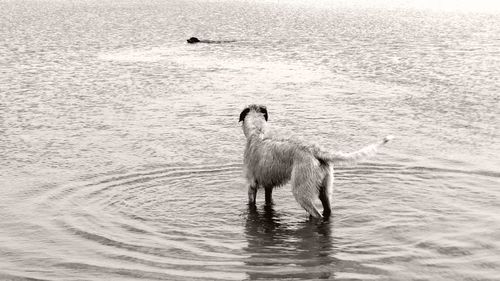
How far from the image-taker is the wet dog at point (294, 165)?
10.1 metres

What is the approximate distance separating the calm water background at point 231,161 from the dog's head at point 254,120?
3.54 ft

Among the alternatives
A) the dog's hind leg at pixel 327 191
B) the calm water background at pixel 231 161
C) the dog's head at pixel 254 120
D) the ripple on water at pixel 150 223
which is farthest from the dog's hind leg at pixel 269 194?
the dog's hind leg at pixel 327 191

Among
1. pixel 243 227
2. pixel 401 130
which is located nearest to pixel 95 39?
pixel 401 130

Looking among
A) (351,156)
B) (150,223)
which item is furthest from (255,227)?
(351,156)

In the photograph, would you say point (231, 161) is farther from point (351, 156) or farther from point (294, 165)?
point (351, 156)

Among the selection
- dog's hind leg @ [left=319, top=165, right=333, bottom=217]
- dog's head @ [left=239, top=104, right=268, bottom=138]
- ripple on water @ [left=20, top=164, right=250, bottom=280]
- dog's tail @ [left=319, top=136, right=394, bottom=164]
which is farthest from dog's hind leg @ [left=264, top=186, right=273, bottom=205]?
dog's tail @ [left=319, top=136, right=394, bottom=164]

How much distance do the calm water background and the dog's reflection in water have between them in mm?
32

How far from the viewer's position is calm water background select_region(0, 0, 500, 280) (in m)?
9.19

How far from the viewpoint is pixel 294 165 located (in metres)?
10.3

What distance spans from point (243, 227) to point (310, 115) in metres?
7.67

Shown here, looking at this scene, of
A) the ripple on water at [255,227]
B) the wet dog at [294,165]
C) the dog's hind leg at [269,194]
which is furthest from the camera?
the dog's hind leg at [269,194]

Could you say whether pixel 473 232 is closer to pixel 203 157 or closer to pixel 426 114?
pixel 203 157

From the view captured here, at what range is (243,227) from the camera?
409 inches

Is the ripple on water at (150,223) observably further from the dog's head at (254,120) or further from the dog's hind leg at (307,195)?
the dog's head at (254,120)
